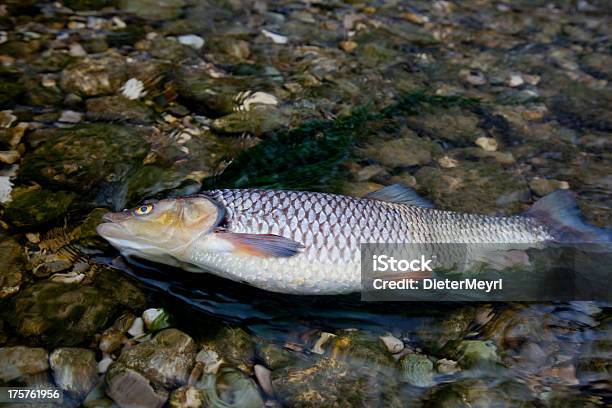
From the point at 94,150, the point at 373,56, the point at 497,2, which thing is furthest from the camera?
the point at 497,2

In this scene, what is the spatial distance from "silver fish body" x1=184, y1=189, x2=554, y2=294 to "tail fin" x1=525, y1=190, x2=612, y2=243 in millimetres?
724

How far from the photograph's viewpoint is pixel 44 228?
4656mm

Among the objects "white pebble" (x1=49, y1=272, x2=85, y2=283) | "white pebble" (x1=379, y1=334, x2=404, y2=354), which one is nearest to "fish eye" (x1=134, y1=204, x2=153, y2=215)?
"white pebble" (x1=49, y1=272, x2=85, y2=283)

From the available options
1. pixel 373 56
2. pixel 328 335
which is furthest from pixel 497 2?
pixel 328 335

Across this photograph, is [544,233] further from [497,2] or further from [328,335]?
[497,2]

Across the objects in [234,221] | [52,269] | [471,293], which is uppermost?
[234,221]

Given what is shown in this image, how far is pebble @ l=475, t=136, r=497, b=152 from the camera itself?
20.4 feet

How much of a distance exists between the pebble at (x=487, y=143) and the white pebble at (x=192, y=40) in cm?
377

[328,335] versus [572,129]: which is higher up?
[572,129]

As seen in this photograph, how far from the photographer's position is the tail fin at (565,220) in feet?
15.0

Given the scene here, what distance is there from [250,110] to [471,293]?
3.20 m

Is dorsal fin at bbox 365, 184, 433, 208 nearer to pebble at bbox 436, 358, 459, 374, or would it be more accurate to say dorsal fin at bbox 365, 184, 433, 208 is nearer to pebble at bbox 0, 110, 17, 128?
pebble at bbox 436, 358, 459, 374

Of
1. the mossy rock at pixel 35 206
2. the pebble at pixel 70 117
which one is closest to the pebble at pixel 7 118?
the pebble at pixel 70 117

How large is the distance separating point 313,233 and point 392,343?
3.20 ft
